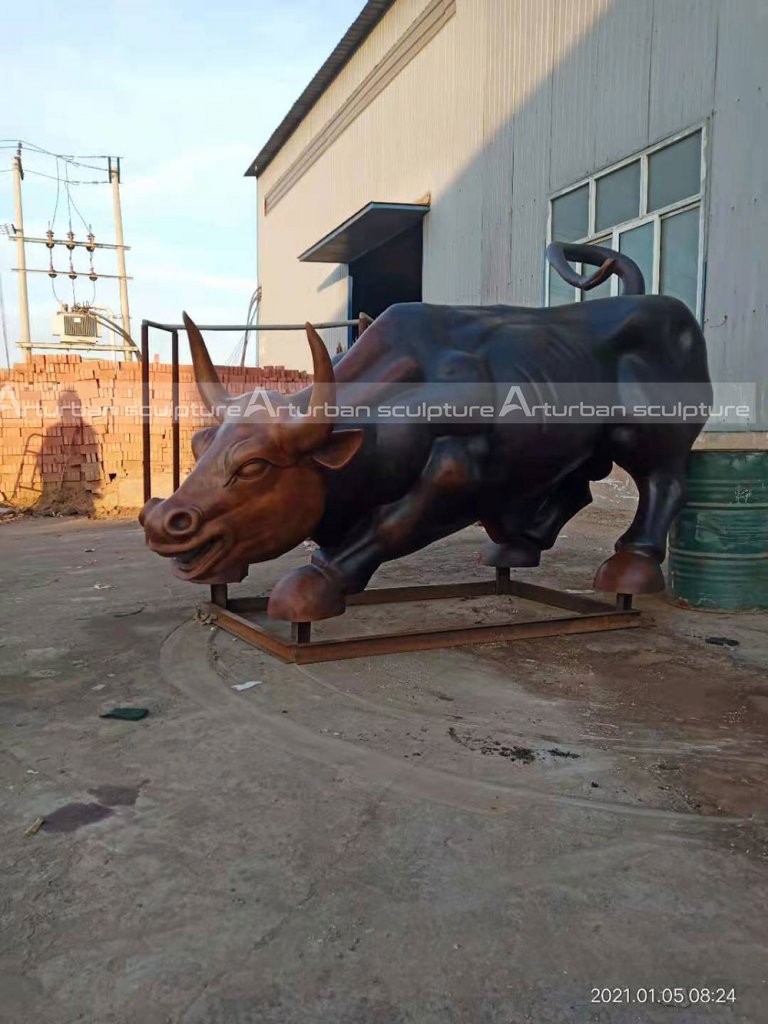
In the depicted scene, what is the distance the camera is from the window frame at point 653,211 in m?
6.66

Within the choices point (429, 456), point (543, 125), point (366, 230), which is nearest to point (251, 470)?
point (429, 456)

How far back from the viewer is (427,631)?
136 inches

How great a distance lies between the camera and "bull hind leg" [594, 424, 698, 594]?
3908mm

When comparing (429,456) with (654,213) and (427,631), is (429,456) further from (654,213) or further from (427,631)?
(654,213)

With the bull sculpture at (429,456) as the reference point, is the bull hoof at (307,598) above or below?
below

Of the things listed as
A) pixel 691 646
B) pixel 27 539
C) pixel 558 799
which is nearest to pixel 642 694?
pixel 691 646

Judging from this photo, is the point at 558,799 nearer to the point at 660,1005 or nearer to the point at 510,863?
the point at 510,863

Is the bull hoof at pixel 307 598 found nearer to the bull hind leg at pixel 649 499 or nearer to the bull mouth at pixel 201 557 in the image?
the bull mouth at pixel 201 557

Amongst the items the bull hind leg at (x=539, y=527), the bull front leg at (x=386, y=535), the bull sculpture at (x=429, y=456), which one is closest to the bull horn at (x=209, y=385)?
the bull sculpture at (x=429, y=456)

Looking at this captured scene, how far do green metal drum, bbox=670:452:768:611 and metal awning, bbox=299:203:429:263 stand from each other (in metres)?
8.94

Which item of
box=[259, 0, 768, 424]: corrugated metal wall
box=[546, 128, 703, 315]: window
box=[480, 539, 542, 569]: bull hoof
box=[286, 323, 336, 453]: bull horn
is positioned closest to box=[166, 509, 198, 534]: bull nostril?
box=[286, 323, 336, 453]: bull horn

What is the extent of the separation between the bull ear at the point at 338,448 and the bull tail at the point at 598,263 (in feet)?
6.84

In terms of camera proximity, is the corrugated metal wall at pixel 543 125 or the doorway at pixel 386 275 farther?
the doorway at pixel 386 275

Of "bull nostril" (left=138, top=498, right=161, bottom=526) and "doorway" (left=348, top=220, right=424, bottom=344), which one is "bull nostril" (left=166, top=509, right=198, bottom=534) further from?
"doorway" (left=348, top=220, right=424, bottom=344)
